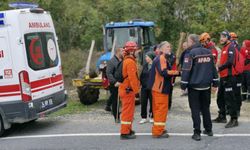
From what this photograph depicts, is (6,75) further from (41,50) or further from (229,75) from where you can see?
(229,75)

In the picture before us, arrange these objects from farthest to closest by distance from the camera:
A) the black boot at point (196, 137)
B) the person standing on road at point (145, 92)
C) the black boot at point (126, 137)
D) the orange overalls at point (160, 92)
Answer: the person standing on road at point (145, 92) < the black boot at point (126, 137) < the orange overalls at point (160, 92) < the black boot at point (196, 137)

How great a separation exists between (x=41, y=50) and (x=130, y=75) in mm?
2628

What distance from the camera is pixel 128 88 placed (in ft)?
28.2

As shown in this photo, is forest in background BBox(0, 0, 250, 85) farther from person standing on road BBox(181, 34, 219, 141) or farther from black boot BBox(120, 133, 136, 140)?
person standing on road BBox(181, 34, 219, 141)

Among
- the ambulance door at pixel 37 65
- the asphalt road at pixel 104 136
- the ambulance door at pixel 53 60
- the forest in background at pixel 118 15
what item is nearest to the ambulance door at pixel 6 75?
the ambulance door at pixel 37 65

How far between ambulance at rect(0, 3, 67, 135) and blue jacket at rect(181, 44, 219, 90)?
332 cm

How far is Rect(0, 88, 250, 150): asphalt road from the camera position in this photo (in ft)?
26.2

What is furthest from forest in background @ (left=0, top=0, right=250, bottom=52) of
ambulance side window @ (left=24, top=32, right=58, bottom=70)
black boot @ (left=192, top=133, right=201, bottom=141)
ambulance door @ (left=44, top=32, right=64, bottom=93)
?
black boot @ (left=192, top=133, right=201, bottom=141)

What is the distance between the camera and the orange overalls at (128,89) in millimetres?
8445

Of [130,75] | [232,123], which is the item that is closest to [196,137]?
[232,123]

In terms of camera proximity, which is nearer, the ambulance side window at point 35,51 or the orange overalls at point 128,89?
the orange overalls at point 128,89

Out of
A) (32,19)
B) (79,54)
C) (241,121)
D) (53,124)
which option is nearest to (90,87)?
(53,124)

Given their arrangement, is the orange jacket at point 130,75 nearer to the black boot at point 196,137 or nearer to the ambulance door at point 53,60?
the black boot at point 196,137

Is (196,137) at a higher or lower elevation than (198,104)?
lower
